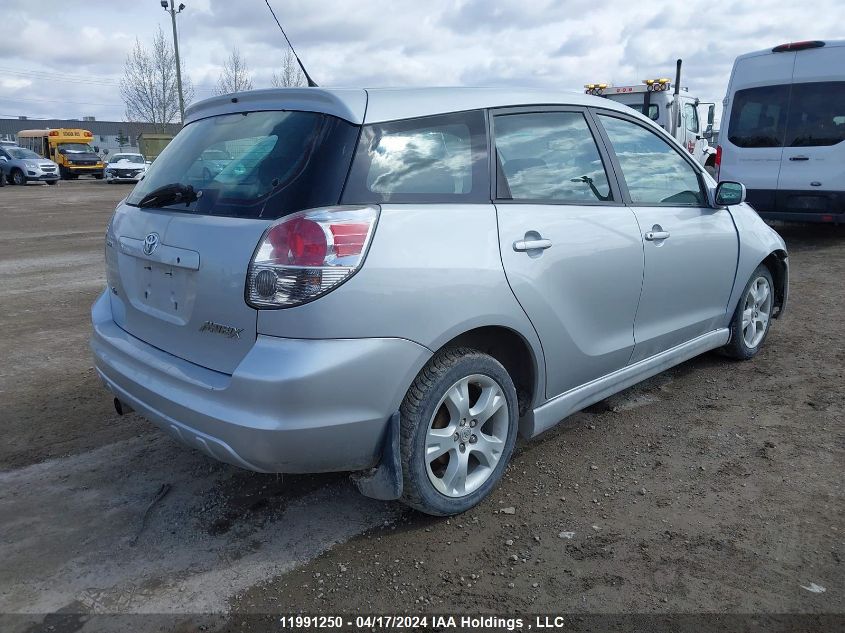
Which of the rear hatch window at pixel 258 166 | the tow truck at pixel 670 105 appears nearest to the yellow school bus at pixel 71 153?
the tow truck at pixel 670 105

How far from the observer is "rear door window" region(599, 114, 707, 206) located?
12.3 feet

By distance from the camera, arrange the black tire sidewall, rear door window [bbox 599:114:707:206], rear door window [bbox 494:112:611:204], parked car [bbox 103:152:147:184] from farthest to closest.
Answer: parked car [bbox 103:152:147:184] < the black tire sidewall < rear door window [bbox 599:114:707:206] < rear door window [bbox 494:112:611:204]

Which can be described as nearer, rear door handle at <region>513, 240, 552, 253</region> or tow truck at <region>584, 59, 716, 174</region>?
rear door handle at <region>513, 240, 552, 253</region>

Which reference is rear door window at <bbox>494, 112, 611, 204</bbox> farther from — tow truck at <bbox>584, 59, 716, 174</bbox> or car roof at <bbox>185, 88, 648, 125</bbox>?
tow truck at <bbox>584, 59, 716, 174</bbox>

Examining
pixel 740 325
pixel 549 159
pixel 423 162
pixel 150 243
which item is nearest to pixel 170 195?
pixel 150 243

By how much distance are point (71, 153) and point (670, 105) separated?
105 ft

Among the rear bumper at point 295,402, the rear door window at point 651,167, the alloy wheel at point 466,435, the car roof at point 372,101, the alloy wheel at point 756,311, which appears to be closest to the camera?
the rear bumper at point 295,402

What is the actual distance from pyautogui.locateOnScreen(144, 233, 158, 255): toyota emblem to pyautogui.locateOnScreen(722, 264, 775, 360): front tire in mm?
3639

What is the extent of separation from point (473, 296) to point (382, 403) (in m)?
0.56

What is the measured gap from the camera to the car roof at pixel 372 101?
2.71 meters

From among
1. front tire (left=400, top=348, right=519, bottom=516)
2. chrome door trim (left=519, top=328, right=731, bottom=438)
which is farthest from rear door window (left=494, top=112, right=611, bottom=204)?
chrome door trim (left=519, top=328, right=731, bottom=438)

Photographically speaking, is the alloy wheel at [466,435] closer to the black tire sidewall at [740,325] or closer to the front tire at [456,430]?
the front tire at [456,430]

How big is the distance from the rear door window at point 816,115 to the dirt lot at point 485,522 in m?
6.25

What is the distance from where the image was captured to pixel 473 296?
2789 millimetres
